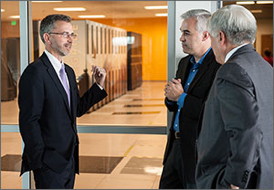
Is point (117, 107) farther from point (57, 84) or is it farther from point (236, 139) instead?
point (236, 139)

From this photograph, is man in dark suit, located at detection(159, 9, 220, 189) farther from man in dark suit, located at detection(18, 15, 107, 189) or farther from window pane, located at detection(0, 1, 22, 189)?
window pane, located at detection(0, 1, 22, 189)

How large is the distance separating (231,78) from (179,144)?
115cm

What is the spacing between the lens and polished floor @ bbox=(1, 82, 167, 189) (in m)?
4.11

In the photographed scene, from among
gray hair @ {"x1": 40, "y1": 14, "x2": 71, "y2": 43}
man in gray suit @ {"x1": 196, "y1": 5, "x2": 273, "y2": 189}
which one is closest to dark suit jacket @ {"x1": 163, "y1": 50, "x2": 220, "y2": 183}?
man in gray suit @ {"x1": 196, "y1": 5, "x2": 273, "y2": 189}

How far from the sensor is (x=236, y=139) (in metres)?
2.01

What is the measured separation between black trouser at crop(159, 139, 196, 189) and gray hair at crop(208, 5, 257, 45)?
3.54 feet

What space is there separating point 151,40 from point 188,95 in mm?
1313

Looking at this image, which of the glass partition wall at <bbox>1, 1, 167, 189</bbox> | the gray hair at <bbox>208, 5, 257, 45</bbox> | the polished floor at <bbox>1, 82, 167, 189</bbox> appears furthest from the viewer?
the polished floor at <bbox>1, 82, 167, 189</bbox>

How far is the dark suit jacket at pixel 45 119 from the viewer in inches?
112

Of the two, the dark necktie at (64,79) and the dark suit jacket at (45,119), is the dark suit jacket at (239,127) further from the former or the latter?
the dark necktie at (64,79)

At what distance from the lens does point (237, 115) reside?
6.58ft

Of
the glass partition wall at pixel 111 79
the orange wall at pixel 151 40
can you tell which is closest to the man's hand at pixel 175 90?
the glass partition wall at pixel 111 79

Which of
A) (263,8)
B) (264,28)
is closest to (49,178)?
(263,8)

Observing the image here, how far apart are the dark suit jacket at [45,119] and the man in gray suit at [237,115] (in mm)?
1171
